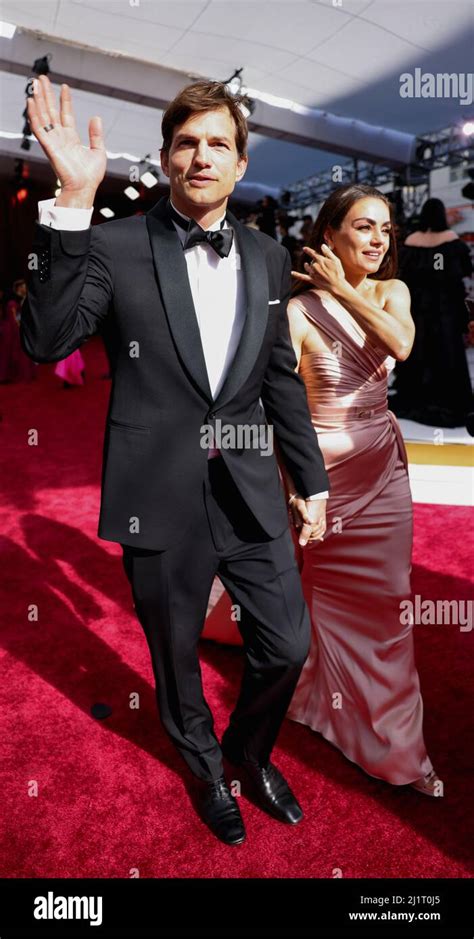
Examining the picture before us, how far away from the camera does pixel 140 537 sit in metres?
1.56

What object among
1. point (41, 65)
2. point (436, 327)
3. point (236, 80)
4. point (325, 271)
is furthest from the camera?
point (236, 80)

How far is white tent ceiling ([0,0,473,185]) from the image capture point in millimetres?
6664

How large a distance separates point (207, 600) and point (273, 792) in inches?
24.1

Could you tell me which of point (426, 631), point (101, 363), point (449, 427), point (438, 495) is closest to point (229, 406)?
point (426, 631)

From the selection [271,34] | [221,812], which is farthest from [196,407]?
[271,34]

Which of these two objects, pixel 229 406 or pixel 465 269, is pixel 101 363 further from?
pixel 229 406

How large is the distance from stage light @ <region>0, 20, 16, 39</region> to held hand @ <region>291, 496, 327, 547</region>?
8.21m

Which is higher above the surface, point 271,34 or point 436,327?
point 271,34

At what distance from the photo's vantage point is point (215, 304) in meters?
1.54

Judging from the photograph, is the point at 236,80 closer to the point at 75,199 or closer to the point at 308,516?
the point at 308,516

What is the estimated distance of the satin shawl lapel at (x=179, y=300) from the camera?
1446 mm

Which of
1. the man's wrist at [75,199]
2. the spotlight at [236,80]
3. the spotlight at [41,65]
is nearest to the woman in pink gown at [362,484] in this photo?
the man's wrist at [75,199]

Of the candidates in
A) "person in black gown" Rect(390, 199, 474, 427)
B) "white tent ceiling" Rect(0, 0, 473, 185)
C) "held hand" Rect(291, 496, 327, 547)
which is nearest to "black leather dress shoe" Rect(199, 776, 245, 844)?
"held hand" Rect(291, 496, 327, 547)

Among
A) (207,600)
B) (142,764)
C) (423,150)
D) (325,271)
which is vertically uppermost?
(423,150)
